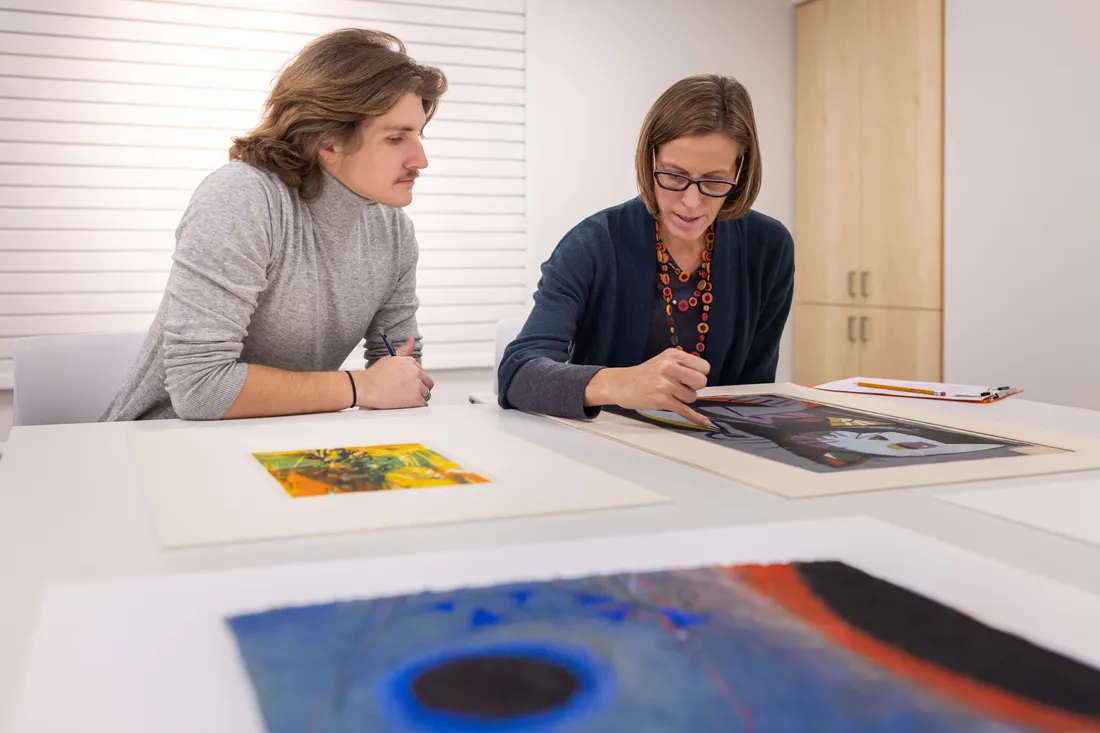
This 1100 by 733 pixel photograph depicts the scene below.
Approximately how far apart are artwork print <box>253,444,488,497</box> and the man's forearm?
383 mm

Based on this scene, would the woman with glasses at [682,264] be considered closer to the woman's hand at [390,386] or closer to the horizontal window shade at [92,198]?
the woman's hand at [390,386]

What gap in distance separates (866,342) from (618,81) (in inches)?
56.2

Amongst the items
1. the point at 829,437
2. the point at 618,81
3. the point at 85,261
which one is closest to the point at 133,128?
the point at 85,261

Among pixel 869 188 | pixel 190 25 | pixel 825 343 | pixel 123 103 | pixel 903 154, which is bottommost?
pixel 825 343

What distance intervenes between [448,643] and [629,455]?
1.81 ft

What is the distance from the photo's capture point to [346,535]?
2.38 ft

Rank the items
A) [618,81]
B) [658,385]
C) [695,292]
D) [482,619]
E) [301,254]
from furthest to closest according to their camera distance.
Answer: [618,81] < [695,292] < [301,254] < [658,385] < [482,619]

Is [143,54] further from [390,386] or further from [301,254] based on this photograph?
[390,386]

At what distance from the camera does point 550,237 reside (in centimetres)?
380

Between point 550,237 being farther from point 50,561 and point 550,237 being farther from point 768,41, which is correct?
point 50,561

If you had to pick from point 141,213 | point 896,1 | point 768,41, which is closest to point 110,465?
point 141,213

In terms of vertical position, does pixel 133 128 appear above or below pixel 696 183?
above

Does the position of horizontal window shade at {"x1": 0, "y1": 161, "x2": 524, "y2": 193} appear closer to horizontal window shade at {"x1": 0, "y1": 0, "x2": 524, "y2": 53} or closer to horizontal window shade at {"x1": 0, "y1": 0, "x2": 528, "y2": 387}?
horizontal window shade at {"x1": 0, "y1": 0, "x2": 528, "y2": 387}

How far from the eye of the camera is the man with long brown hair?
1.43 metres
